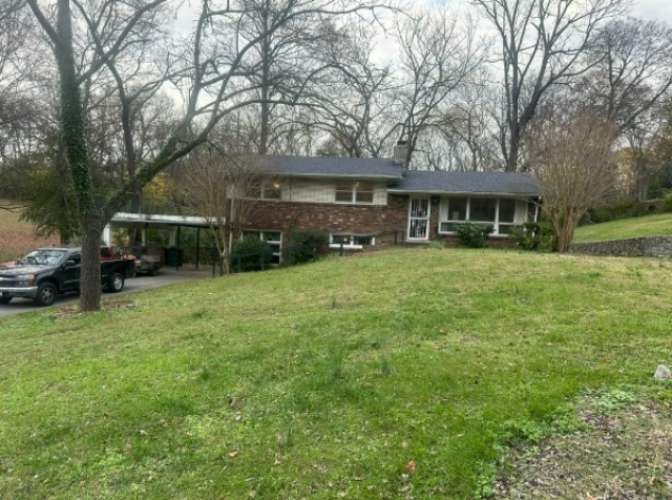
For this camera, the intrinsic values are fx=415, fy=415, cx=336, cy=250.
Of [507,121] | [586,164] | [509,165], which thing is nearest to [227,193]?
[586,164]

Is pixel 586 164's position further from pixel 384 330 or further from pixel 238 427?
pixel 238 427

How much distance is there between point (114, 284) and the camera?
50.3ft

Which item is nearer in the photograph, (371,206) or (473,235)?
(473,235)

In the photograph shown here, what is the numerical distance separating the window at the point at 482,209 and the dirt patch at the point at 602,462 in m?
16.7

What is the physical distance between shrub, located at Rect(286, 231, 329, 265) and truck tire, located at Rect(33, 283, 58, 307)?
8.80 metres

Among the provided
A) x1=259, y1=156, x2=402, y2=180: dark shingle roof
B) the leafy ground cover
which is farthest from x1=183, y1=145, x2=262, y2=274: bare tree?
the leafy ground cover

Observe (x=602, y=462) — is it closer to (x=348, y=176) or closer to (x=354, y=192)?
(x=348, y=176)

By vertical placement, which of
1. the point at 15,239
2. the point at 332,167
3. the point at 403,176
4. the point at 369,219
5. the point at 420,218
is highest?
the point at 332,167

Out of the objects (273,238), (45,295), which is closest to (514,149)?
(273,238)

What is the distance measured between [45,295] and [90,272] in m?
3.78

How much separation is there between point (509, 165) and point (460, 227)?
1393cm

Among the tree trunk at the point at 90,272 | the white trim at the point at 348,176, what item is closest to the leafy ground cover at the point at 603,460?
the tree trunk at the point at 90,272

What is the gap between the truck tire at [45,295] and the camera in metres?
12.5

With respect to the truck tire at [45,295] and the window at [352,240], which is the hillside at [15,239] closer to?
the truck tire at [45,295]
